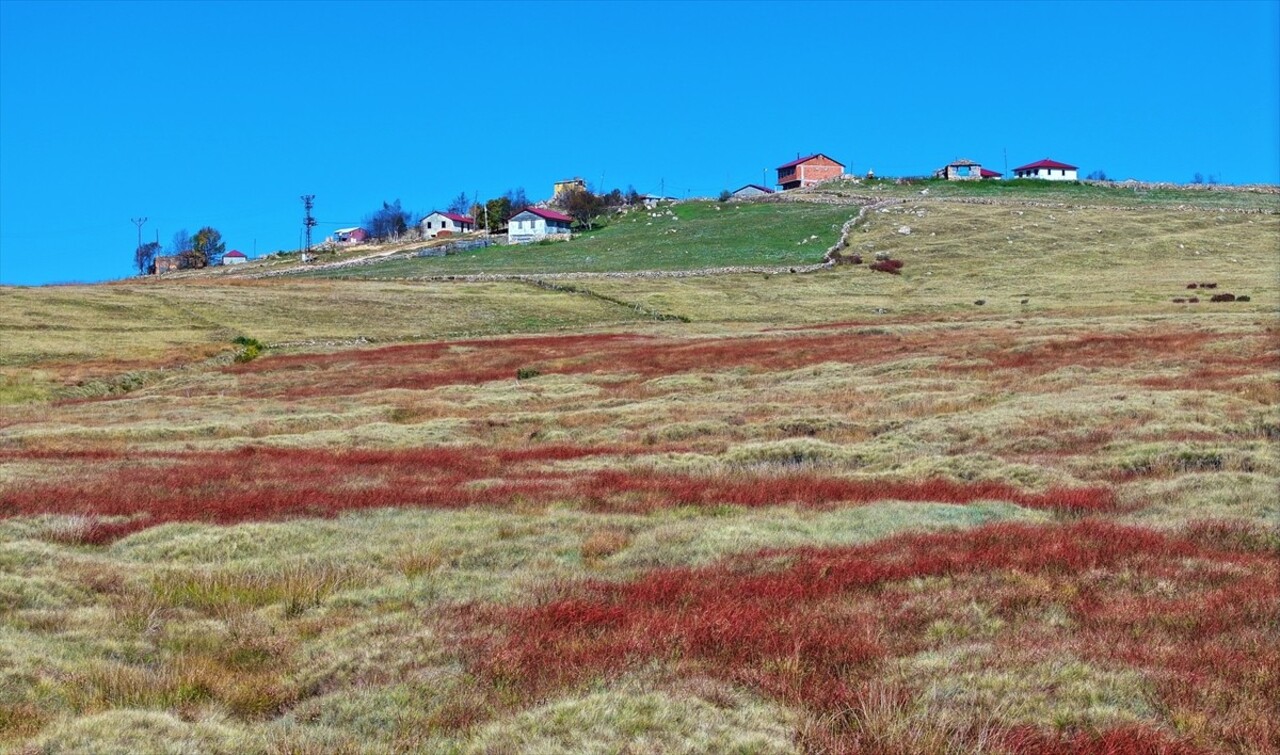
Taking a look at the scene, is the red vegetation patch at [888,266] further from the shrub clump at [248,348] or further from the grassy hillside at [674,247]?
the shrub clump at [248,348]

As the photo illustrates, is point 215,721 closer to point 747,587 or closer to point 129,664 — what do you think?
point 129,664

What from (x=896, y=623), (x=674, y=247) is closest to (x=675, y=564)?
(x=896, y=623)

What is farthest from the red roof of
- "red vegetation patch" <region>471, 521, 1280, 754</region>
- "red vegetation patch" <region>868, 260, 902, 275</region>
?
"red vegetation patch" <region>471, 521, 1280, 754</region>

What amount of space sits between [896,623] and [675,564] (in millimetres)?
→ 3861

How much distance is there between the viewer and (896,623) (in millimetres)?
10102

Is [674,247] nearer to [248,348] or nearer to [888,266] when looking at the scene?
[888,266]

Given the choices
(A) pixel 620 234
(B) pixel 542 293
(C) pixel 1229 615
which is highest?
(A) pixel 620 234

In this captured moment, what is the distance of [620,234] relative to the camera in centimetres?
16162

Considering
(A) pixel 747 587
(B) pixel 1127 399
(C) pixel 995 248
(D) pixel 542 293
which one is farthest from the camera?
(C) pixel 995 248

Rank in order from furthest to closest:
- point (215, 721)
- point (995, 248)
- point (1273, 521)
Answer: point (995, 248) → point (1273, 521) → point (215, 721)

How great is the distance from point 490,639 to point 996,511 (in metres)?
10.2

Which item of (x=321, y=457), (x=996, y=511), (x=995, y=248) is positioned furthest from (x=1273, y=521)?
(x=995, y=248)

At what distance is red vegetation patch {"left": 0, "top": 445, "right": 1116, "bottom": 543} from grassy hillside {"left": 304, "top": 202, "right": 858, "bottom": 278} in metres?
98.0

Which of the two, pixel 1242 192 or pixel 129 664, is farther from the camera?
pixel 1242 192
